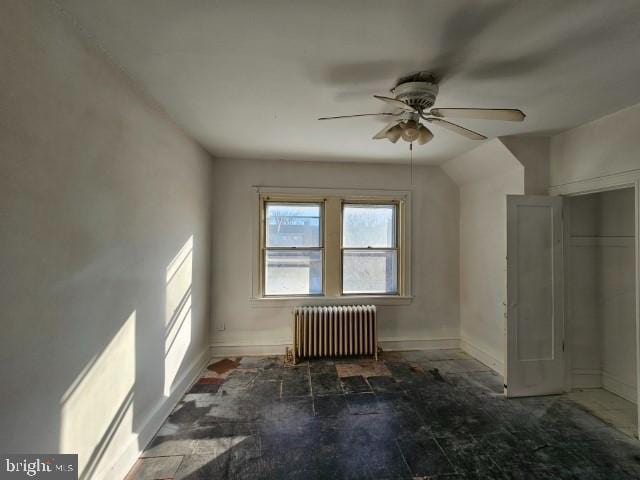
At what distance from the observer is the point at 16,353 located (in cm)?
111

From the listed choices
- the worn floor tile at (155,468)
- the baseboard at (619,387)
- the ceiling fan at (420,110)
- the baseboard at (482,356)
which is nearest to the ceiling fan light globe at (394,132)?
the ceiling fan at (420,110)

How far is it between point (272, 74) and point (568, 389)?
403cm

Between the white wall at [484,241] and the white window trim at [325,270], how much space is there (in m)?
0.78

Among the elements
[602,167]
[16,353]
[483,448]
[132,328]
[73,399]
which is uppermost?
[602,167]

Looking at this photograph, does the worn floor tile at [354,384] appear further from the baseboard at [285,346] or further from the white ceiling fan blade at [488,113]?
the white ceiling fan blade at [488,113]

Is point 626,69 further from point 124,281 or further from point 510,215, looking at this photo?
point 124,281

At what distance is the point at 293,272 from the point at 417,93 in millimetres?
2721

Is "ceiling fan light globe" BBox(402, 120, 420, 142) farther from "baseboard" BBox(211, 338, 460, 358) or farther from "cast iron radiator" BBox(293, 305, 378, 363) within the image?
"baseboard" BBox(211, 338, 460, 358)

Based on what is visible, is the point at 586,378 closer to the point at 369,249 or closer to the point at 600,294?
the point at 600,294

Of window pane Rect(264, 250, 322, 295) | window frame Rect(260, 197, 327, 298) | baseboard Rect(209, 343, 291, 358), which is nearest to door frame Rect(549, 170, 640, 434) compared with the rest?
window frame Rect(260, 197, 327, 298)

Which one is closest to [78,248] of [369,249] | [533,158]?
[369,249]

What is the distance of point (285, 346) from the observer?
3.81m

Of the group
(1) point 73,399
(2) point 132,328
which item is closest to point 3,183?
(1) point 73,399

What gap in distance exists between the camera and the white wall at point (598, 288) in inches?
115
